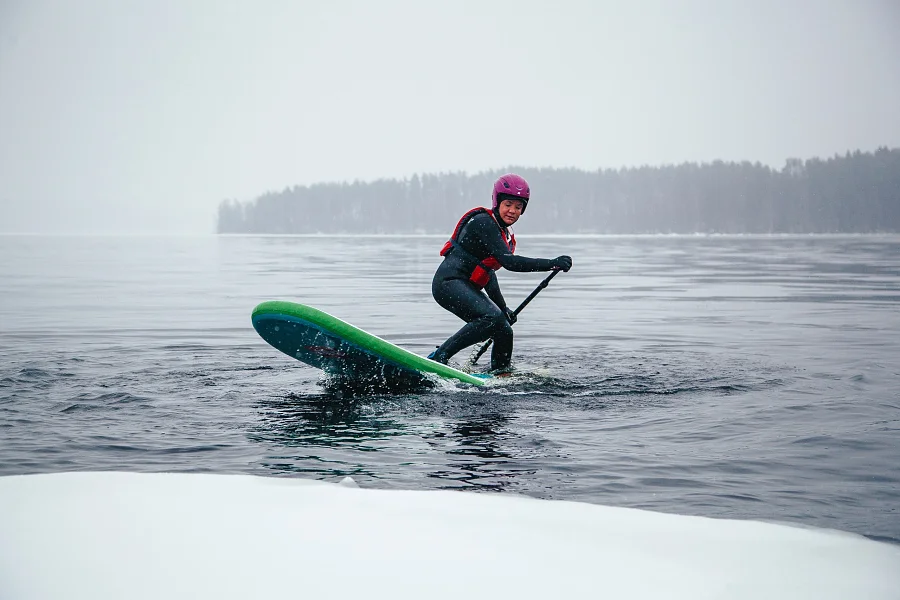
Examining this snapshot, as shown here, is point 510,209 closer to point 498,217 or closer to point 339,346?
point 498,217

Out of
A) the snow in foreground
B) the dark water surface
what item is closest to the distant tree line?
the dark water surface

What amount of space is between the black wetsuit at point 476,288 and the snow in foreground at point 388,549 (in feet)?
11.9

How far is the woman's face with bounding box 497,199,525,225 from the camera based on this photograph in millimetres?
7703

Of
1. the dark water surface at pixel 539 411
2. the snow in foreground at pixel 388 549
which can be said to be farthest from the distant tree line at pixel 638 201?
the snow in foreground at pixel 388 549

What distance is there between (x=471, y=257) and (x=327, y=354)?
163 centimetres

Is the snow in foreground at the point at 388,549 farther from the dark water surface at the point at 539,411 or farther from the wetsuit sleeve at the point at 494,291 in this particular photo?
the wetsuit sleeve at the point at 494,291

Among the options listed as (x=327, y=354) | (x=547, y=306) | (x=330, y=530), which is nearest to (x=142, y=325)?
(x=327, y=354)

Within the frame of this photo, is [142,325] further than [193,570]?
Yes

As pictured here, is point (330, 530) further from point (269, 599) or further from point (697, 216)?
point (697, 216)

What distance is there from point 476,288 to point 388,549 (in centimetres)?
479

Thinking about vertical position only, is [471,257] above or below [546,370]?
above

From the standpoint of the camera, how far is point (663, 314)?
13750 mm

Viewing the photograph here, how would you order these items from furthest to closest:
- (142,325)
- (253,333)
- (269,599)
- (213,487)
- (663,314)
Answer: (663,314), (142,325), (253,333), (213,487), (269,599)

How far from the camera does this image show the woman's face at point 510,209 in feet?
25.3
